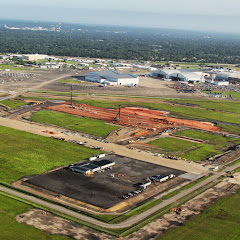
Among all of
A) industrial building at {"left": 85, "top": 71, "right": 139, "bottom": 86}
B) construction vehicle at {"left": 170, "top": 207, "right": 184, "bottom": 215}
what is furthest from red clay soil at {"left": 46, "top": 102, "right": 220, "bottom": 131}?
industrial building at {"left": 85, "top": 71, "right": 139, "bottom": 86}

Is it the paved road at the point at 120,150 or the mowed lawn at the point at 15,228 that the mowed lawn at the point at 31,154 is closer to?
the paved road at the point at 120,150

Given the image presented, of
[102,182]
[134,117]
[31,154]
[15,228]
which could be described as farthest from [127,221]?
[134,117]

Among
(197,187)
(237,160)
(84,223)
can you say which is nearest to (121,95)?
(237,160)

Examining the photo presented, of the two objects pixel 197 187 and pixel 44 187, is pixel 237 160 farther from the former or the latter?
pixel 44 187

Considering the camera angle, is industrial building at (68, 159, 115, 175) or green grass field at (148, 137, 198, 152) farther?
green grass field at (148, 137, 198, 152)

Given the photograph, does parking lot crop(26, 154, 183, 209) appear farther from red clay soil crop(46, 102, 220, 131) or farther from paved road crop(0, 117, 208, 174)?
red clay soil crop(46, 102, 220, 131)

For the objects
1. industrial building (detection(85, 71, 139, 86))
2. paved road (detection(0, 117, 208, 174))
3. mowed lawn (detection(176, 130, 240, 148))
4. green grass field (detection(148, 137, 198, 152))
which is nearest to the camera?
paved road (detection(0, 117, 208, 174))

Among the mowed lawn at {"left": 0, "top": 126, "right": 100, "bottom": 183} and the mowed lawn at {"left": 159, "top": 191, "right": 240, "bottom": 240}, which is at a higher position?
the mowed lawn at {"left": 0, "top": 126, "right": 100, "bottom": 183}
